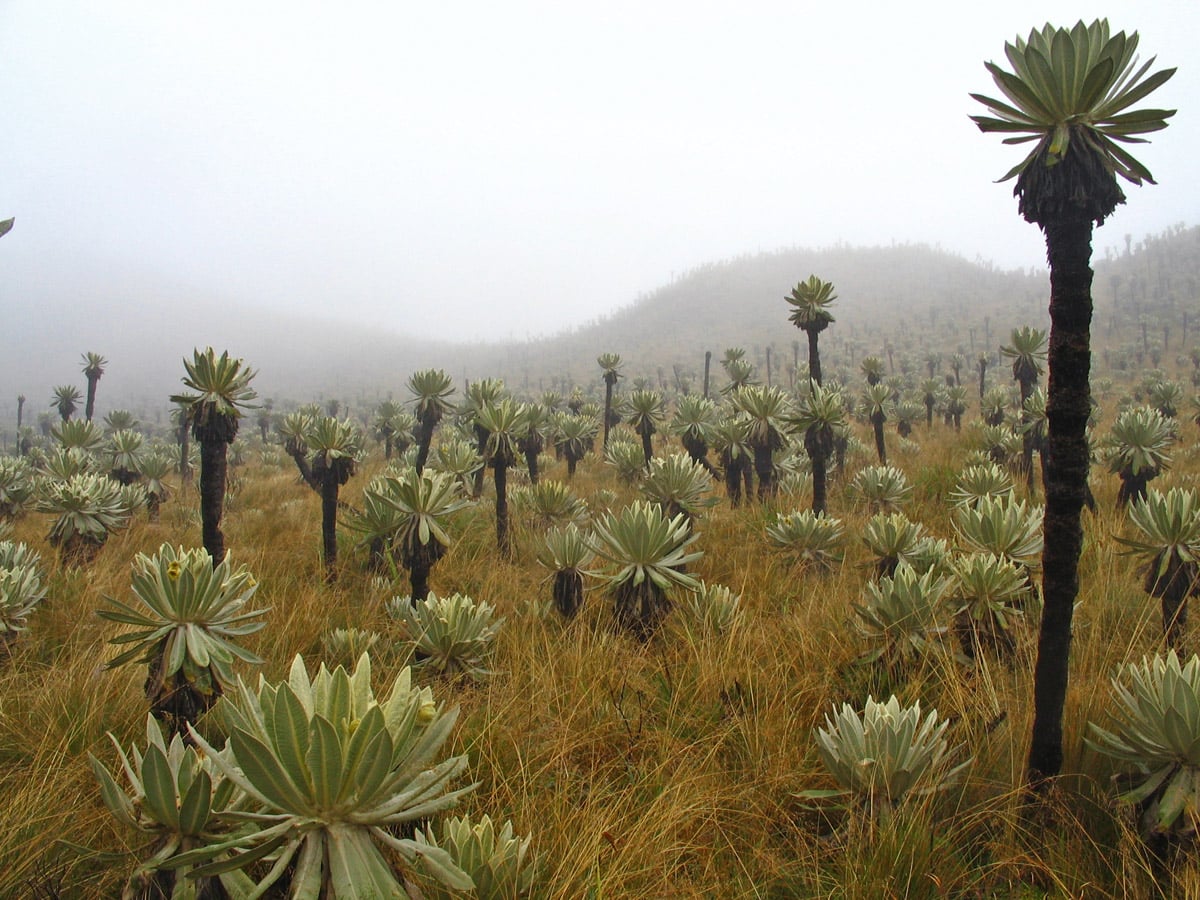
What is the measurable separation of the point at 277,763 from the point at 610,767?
191cm

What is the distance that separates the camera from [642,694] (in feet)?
11.9

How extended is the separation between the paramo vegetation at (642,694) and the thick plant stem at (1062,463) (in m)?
0.01

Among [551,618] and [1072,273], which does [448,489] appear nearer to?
[551,618]

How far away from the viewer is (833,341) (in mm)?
55469

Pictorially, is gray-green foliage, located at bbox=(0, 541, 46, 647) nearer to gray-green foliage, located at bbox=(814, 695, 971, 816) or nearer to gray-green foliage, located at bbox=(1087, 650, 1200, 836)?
gray-green foliage, located at bbox=(814, 695, 971, 816)

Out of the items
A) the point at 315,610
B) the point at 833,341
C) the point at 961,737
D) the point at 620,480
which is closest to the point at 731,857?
the point at 961,737

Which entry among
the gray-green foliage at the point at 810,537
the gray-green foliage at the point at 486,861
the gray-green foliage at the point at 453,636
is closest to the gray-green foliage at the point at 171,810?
the gray-green foliage at the point at 486,861

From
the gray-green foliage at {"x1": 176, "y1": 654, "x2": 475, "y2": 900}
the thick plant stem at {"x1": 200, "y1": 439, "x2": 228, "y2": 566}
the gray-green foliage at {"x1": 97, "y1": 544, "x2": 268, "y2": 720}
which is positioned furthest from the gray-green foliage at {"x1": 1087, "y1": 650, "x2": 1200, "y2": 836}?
the thick plant stem at {"x1": 200, "y1": 439, "x2": 228, "y2": 566}

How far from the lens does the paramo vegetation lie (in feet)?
5.41

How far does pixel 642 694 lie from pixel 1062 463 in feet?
8.13

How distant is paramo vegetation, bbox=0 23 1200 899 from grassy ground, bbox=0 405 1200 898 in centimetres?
2

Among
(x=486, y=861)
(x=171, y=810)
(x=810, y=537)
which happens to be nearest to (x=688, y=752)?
(x=486, y=861)

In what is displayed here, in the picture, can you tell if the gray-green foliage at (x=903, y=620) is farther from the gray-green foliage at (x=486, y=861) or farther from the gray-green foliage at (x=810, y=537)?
the gray-green foliage at (x=486, y=861)

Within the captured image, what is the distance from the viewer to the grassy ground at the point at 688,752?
2.15m
